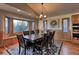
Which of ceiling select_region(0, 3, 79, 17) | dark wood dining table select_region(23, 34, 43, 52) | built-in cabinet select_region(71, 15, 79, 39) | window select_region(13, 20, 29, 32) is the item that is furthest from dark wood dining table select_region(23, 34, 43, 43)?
built-in cabinet select_region(71, 15, 79, 39)

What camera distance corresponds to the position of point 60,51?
104 inches

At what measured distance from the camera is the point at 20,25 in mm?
2658

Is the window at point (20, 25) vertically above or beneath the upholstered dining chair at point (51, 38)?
above

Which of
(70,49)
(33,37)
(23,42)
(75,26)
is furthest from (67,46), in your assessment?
(23,42)

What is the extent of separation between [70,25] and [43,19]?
2.17 feet

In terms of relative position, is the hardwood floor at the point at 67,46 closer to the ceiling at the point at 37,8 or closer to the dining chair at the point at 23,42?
the dining chair at the point at 23,42

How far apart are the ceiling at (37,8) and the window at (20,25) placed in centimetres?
21

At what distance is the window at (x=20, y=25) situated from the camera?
2.62 metres

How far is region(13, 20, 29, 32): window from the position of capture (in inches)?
103

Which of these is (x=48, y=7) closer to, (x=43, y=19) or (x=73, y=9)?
(x=43, y=19)

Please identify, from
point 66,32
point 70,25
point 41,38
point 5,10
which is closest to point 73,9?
point 70,25

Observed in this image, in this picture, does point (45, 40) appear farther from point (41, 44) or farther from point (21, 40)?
point (21, 40)

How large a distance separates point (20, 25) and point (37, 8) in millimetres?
549

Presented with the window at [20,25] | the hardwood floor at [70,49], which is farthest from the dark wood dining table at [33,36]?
the hardwood floor at [70,49]
